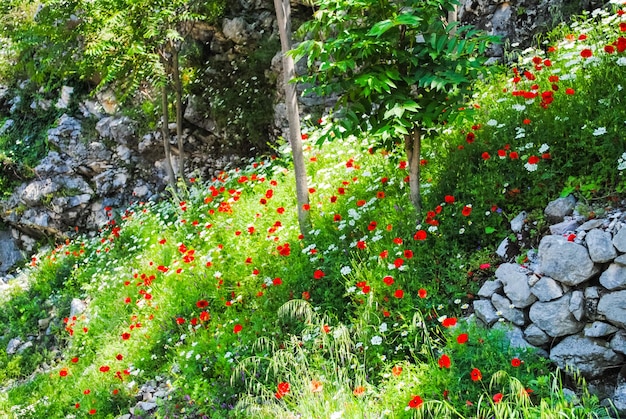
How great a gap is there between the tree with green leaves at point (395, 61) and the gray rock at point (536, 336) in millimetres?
1535

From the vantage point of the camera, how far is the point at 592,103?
3797 mm

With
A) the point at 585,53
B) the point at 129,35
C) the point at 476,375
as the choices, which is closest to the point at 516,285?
the point at 476,375

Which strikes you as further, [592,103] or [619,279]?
[592,103]

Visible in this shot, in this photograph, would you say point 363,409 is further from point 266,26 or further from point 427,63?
point 266,26

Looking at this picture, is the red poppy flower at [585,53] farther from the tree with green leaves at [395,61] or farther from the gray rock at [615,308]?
the gray rock at [615,308]

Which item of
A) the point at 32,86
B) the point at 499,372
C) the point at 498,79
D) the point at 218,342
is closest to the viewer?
the point at 499,372

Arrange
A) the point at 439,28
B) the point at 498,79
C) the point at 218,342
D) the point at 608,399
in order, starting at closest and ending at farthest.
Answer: the point at 608,399 < the point at 439,28 < the point at 218,342 < the point at 498,79

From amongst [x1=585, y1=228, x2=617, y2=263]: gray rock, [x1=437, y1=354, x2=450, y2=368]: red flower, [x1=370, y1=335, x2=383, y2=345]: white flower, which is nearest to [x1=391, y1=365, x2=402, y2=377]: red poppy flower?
[x1=370, y1=335, x2=383, y2=345]: white flower

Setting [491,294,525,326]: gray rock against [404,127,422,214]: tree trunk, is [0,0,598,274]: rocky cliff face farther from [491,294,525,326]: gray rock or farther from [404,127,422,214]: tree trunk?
[491,294,525,326]: gray rock

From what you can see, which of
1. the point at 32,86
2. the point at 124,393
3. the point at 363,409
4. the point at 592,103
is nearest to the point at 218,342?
the point at 124,393

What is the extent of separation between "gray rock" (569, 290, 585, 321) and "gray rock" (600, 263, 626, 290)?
0.49 ft

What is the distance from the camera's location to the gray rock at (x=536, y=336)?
3.06 metres

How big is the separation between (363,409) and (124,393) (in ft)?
9.38

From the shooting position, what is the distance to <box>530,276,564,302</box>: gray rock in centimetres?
306
